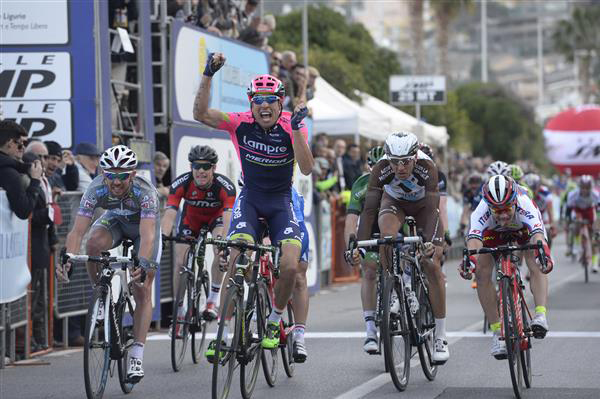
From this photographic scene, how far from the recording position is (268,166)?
10.2 m

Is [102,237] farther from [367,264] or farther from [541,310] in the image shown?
[541,310]

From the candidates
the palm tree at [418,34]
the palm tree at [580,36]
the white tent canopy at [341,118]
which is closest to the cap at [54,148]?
the white tent canopy at [341,118]

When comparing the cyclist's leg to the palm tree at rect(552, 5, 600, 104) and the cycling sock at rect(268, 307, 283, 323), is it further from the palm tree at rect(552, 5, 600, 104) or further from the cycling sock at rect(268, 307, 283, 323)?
the palm tree at rect(552, 5, 600, 104)

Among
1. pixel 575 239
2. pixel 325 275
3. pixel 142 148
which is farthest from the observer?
pixel 575 239

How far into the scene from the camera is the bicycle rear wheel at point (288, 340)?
34.5 feet

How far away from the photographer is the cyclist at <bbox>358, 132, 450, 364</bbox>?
10625 mm

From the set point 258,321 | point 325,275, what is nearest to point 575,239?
point 325,275

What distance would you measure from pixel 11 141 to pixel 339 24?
36.4 meters

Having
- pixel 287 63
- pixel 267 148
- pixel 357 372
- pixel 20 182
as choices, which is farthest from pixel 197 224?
pixel 287 63

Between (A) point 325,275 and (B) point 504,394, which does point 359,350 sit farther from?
(A) point 325,275

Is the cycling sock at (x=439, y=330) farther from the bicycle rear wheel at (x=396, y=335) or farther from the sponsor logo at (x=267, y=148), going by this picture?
the sponsor logo at (x=267, y=148)

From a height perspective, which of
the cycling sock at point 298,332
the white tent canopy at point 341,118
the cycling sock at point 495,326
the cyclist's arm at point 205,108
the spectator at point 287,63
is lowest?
the cycling sock at point 298,332

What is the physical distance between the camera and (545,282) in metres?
10.8

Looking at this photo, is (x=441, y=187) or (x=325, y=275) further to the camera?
(x=325, y=275)
